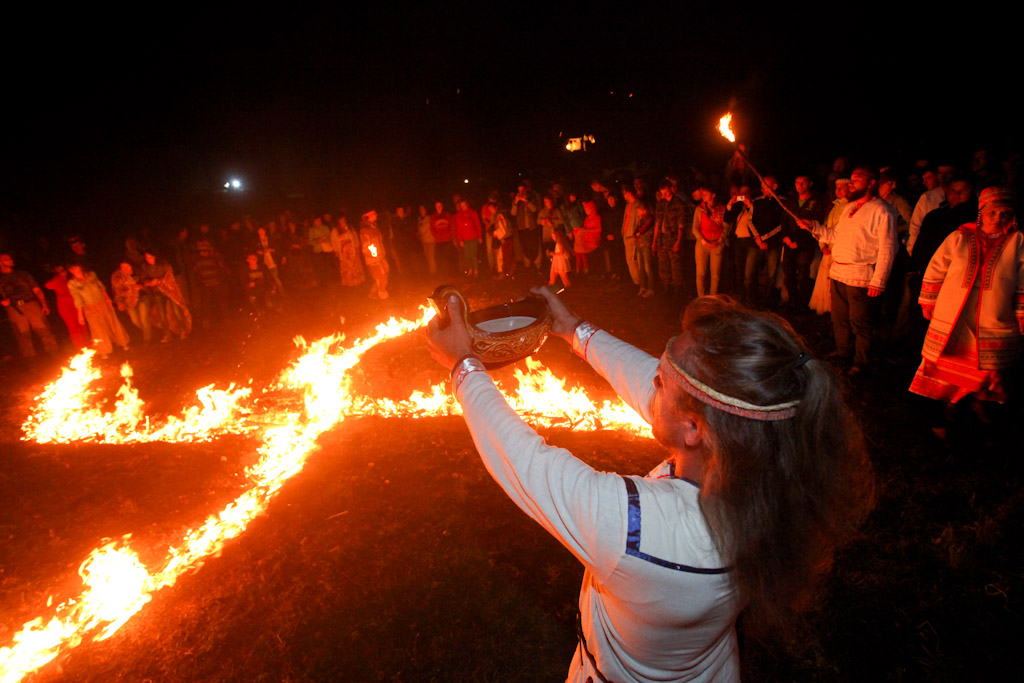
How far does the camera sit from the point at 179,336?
10.9 meters

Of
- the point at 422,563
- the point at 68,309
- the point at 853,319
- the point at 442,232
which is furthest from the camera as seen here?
the point at 442,232

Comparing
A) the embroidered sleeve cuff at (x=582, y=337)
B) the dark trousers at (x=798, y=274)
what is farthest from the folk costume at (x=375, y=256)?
the embroidered sleeve cuff at (x=582, y=337)

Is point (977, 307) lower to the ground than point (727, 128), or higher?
lower

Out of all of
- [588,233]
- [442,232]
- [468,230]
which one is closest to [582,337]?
[588,233]

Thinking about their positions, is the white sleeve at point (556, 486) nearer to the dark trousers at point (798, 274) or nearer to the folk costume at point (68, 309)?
the dark trousers at point (798, 274)

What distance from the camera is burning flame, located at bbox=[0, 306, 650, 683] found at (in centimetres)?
379

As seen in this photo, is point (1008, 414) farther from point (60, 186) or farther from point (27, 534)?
point (60, 186)

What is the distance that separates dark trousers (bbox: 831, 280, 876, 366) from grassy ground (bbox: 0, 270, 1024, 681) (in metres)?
0.43

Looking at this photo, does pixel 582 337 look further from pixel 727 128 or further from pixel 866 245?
pixel 727 128

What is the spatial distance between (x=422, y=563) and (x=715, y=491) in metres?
3.20

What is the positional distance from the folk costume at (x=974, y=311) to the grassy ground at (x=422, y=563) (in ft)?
1.72

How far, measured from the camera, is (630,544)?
1.20 metres

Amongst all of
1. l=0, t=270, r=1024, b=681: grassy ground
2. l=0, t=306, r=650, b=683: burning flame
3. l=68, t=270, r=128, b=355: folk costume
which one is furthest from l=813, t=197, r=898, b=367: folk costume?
l=68, t=270, r=128, b=355: folk costume

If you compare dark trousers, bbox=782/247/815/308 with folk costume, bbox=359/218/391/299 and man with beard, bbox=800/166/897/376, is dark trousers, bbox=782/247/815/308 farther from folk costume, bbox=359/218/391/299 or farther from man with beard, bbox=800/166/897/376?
folk costume, bbox=359/218/391/299
